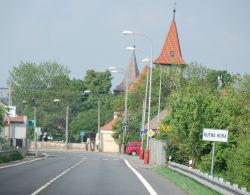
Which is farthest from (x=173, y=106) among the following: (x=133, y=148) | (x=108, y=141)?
(x=108, y=141)

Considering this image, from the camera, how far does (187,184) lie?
2645cm

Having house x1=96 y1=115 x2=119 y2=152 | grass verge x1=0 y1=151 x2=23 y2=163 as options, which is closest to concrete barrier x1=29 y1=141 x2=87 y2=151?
house x1=96 y1=115 x2=119 y2=152

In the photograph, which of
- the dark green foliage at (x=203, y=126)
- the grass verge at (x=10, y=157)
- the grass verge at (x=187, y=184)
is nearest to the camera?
the grass verge at (x=187, y=184)

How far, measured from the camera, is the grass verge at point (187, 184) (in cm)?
2306

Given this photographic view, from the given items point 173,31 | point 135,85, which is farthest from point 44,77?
point 135,85

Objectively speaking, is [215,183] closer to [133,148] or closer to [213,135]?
[213,135]

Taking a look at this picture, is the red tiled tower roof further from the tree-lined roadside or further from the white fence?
the white fence

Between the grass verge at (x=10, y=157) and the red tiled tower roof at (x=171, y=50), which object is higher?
the red tiled tower roof at (x=171, y=50)

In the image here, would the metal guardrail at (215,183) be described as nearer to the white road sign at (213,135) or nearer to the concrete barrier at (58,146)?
the white road sign at (213,135)

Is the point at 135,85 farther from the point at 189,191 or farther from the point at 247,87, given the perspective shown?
the point at 189,191

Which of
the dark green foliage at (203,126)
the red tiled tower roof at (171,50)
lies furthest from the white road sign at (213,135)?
the red tiled tower roof at (171,50)

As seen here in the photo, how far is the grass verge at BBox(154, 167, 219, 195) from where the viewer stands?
908 inches

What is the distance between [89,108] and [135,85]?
42.9 m

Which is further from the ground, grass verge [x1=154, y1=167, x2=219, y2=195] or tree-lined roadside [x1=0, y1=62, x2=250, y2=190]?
tree-lined roadside [x1=0, y1=62, x2=250, y2=190]
